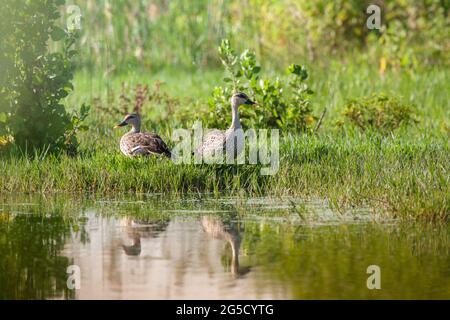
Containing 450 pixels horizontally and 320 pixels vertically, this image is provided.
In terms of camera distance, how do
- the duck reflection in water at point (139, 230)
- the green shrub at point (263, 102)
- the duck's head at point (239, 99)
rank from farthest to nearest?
1. the green shrub at point (263, 102)
2. the duck's head at point (239, 99)
3. the duck reflection in water at point (139, 230)

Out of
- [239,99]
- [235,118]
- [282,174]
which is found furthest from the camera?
[239,99]

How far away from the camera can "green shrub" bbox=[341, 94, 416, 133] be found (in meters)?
14.1

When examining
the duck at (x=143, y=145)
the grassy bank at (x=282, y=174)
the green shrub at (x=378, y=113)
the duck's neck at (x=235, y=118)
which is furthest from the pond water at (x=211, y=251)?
the green shrub at (x=378, y=113)

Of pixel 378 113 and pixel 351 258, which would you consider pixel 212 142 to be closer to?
pixel 378 113

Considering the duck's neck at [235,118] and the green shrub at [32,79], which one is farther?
the duck's neck at [235,118]

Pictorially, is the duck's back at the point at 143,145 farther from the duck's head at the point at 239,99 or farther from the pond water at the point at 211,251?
the pond water at the point at 211,251

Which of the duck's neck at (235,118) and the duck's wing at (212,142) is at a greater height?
the duck's neck at (235,118)

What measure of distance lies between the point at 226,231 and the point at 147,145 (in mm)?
3483

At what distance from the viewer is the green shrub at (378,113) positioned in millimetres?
14117

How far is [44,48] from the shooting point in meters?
12.0

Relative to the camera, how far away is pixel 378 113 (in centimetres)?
1420

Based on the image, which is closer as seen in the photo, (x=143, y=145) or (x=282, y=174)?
(x=282, y=174)

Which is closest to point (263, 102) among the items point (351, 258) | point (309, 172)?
point (309, 172)
